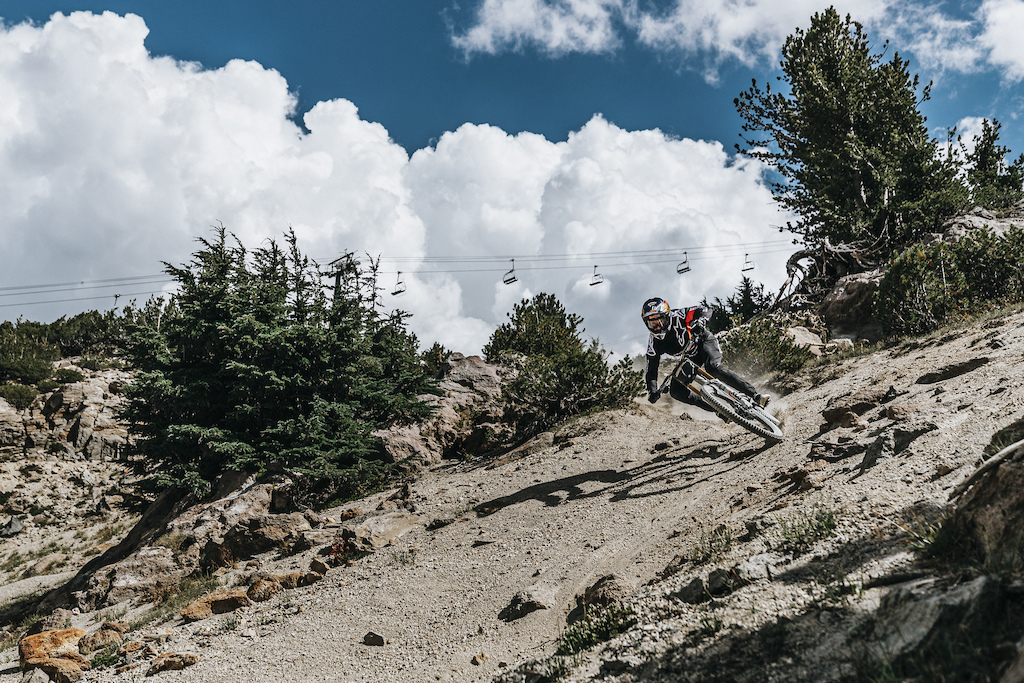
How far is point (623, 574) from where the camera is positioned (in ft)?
19.3

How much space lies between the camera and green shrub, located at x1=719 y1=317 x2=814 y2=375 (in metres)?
14.7

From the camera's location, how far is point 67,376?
99.2 feet

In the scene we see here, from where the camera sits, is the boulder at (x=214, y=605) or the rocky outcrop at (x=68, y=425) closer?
the boulder at (x=214, y=605)

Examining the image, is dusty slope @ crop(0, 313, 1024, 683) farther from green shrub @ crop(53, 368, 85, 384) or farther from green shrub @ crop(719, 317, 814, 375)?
green shrub @ crop(53, 368, 85, 384)

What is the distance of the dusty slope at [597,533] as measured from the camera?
5.00m

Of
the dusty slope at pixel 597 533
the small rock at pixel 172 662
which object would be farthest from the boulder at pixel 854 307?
the small rock at pixel 172 662

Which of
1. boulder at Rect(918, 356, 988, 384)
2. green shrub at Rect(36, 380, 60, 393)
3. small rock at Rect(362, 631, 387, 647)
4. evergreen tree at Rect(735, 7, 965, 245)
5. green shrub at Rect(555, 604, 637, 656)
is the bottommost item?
small rock at Rect(362, 631, 387, 647)

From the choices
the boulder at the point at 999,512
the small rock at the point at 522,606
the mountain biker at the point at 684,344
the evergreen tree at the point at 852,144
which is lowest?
the small rock at the point at 522,606

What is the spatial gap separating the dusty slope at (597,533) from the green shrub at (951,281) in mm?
2276

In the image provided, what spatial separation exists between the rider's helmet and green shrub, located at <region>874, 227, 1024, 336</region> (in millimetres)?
Result: 8373

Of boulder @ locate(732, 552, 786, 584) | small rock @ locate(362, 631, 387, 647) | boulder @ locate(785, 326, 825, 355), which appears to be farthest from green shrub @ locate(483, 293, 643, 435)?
boulder @ locate(732, 552, 786, 584)

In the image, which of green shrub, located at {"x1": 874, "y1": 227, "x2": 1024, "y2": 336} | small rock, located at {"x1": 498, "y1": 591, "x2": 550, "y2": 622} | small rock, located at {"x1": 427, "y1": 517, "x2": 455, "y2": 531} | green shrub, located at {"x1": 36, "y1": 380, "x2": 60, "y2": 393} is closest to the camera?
small rock, located at {"x1": 498, "y1": 591, "x2": 550, "y2": 622}

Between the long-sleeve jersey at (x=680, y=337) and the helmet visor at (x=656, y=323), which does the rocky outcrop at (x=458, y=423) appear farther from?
the helmet visor at (x=656, y=323)

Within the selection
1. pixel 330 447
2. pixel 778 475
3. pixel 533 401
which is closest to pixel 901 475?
pixel 778 475
